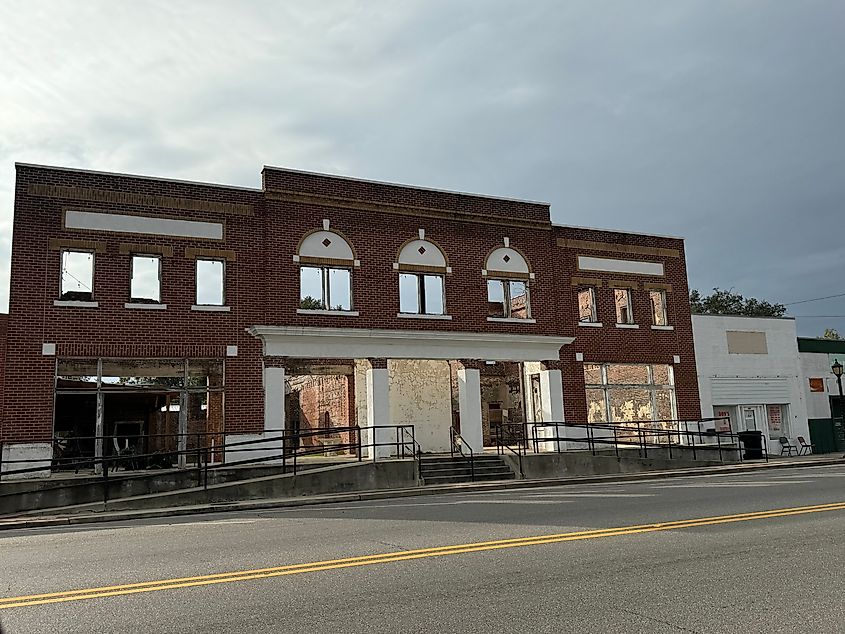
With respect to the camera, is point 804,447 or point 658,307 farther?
point 804,447

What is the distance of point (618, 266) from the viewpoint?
27500 millimetres

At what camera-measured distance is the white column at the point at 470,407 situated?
23344mm

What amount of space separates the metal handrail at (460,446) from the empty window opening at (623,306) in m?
7.41

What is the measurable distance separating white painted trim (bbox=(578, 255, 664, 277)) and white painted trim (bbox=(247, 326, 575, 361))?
3.18m

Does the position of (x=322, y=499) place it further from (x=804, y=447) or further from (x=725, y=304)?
(x=725, y=304)

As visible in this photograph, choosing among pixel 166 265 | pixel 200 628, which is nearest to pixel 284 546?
pixel 200 628

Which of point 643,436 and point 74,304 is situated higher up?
point 74,304

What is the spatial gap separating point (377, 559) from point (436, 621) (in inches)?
94.7

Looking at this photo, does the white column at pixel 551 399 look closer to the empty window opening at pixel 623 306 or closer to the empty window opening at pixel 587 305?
the empty window opening at pixel 587 305

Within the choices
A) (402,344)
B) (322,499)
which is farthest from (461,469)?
(322,499)

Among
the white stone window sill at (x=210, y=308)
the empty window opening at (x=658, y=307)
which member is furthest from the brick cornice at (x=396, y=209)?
the empty window opening at (x=658, y=307)

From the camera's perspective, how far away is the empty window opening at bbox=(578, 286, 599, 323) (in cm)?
2669

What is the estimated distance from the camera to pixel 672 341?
91.9 ft

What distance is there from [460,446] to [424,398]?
1.97 m
